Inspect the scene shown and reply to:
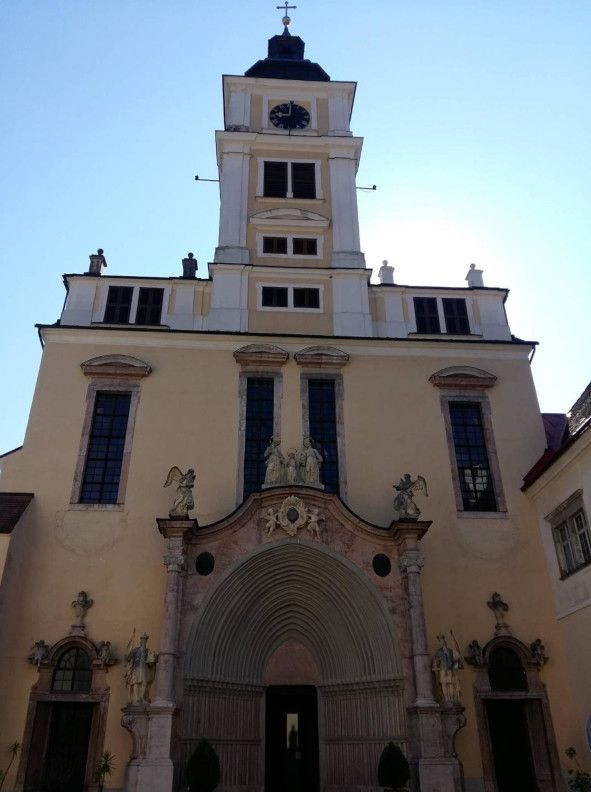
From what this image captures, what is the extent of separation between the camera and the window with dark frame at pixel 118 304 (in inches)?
731

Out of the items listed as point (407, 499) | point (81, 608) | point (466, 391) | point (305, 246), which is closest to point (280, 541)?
point (407, 499)

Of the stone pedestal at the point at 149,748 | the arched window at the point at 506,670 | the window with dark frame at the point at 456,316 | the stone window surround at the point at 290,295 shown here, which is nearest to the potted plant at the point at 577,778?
the arched window at the point at 506,670

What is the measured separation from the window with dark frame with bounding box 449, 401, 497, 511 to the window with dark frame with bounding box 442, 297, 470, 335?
247 cm

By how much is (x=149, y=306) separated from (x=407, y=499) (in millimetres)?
9154

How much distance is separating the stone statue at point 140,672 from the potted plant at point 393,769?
4588 millimetres

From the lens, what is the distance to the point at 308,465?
1537 centimetres

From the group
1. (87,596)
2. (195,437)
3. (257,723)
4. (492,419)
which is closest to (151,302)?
(195,437)

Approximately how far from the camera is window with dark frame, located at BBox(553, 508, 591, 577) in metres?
14.2

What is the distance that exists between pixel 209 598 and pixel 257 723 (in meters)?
2.95

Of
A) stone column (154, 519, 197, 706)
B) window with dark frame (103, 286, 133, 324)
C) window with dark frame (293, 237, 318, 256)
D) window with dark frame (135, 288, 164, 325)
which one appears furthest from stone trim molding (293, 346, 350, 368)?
stone column (154, 519, 197, 706)

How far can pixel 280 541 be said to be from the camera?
1450cm

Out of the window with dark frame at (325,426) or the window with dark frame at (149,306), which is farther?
the window with dark frame at (149,306)

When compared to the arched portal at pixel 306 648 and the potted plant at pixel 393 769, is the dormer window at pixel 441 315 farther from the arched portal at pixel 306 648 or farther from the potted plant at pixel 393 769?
the potted plant at pixel 393 769

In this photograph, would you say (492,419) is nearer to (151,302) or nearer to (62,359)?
(151,302)
